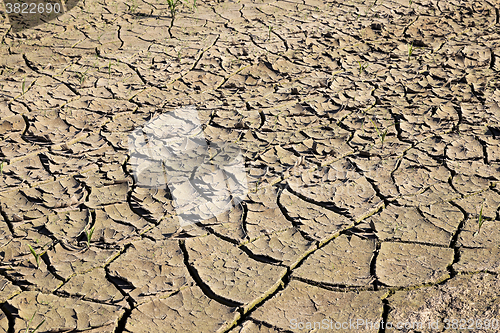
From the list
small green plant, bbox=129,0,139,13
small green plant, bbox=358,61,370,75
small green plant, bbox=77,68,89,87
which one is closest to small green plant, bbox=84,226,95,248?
small green plant, bbox=77,68,89,87

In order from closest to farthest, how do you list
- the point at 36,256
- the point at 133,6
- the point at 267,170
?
the point at 36,256
the point at 267,170
the point at 133,6

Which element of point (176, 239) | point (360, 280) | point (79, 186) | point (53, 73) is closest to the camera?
point (360, 280)

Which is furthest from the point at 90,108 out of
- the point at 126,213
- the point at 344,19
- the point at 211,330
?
the point at 344,19

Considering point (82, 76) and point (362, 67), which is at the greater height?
point (362, 67)

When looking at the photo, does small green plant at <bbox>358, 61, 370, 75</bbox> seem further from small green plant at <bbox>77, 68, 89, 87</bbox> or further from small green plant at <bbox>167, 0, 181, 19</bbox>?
small green plant at <bbox>77, 68, 89, 87</bbox>

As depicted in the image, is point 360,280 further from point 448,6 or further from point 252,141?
point 448,6

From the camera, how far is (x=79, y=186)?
261 centimetres

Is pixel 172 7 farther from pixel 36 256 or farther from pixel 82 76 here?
pixel 36 256

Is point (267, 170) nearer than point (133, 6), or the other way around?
point (267, 170)

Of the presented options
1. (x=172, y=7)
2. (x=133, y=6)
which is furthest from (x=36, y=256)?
(x=133, y=6)

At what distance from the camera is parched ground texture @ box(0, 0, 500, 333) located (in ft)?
6.46

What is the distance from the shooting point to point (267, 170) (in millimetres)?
2721

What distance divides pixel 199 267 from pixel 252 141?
1.04 meters

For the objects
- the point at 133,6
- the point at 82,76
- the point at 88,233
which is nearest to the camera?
the point at 88,233
